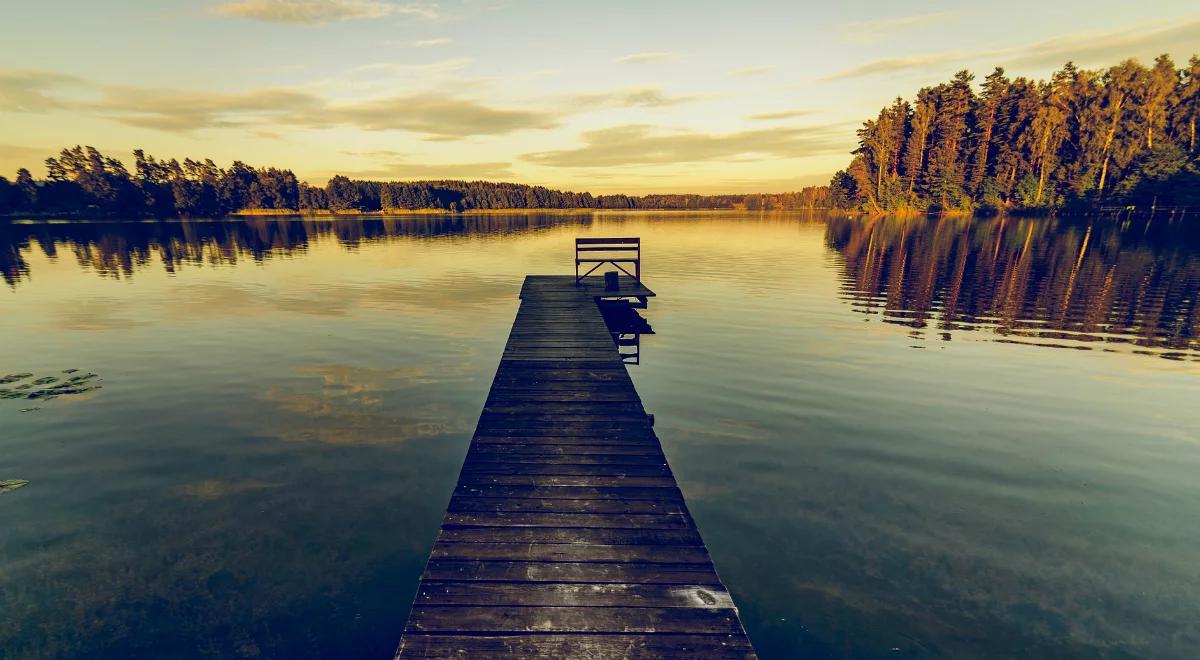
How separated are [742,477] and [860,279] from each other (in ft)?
92.2

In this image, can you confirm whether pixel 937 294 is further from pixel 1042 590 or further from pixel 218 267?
pixel 218 267

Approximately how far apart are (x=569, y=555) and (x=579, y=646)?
1215 millimetres

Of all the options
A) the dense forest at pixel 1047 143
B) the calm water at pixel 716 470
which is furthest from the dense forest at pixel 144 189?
the dense forest at pixel 1047 143

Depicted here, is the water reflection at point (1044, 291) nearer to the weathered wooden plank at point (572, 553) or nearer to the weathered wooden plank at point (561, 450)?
the weathered wooden plank at point (561, 450)

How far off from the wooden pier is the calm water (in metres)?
1.56

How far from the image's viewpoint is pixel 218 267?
3778 centimetres

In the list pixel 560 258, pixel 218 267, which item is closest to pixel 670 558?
pixel 560 258

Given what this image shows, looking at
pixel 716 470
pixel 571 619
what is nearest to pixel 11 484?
pixel 571 619

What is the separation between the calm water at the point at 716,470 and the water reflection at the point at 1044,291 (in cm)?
32

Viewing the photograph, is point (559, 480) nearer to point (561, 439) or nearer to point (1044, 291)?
point (561, 439)

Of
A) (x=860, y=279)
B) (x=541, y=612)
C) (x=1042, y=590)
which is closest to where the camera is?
(x=541, y=612)

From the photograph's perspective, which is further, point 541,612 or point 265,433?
point 265,433

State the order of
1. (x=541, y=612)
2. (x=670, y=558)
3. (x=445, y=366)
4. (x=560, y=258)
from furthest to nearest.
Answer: (x=560, y=258) < (x=445, y=366) < (x=670, y=558) < (x=541, y=612)

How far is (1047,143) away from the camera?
91438mm
